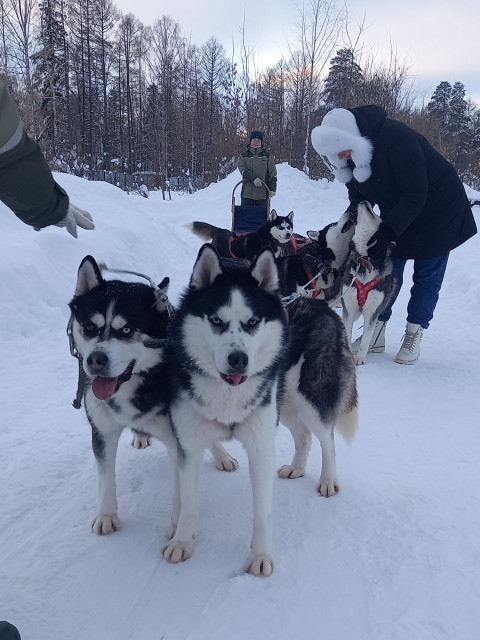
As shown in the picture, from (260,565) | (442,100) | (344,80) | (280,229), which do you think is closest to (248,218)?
(280,229)

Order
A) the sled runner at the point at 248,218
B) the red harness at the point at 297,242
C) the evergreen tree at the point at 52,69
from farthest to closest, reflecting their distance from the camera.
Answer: the evergreen tree at the point at 52,69 < the sled runner at the point at 248,218 < the red harness at the point at 297,242

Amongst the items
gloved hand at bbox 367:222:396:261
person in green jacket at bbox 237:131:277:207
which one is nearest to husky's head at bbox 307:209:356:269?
gloved hand at bbox 367:222:396:261

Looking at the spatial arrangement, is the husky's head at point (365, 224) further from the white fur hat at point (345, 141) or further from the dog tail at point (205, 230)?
the dog tail at point (205, 230)

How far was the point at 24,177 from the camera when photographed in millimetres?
1327

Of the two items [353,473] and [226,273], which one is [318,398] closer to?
[353,473]

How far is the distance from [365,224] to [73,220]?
270 centimetres

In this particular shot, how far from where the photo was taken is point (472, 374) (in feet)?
11.4

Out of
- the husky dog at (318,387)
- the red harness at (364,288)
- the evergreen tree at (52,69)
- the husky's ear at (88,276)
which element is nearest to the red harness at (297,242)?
the red harness at (364,288)

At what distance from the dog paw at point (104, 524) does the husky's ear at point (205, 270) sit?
912 millimetres

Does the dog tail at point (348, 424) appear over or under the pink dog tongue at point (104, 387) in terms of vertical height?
under

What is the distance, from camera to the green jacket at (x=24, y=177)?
1223 mm

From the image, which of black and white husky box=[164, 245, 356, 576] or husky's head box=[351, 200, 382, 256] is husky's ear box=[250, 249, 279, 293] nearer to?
black and white husky box=[164, 245, 356, 576]

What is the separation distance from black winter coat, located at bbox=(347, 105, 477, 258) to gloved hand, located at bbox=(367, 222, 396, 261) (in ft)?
0.14

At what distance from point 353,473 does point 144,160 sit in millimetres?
27667
